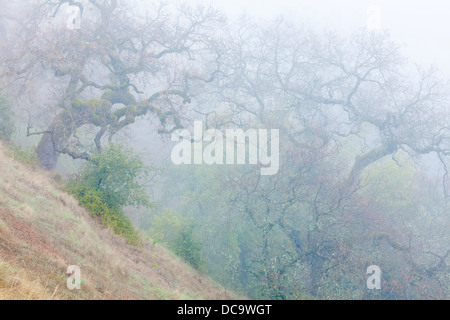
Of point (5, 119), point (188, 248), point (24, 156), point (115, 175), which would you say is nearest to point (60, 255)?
point (115, 175)

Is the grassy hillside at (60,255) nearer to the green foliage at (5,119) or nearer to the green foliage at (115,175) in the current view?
the green foliage at (115,175)

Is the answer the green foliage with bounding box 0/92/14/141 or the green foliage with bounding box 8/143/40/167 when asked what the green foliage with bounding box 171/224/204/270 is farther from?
the green foliage with bounding box 0/92/14/141

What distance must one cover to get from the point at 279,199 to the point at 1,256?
13.1 metres

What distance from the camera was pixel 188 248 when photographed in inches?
633

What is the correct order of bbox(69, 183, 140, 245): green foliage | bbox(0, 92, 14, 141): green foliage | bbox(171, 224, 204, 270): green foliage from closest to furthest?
bbox(69, 183, 140, 245): green foliage, bbox(171, 224, 204, 270): green foliage, bbox(0, 92, 14, 141): green foliage

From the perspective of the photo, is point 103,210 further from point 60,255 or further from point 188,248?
point 60,255

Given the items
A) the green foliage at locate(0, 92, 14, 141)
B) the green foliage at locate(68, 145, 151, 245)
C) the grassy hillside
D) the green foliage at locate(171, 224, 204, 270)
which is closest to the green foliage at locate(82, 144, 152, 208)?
the green foliage at locate(68, 145, 151, 245)

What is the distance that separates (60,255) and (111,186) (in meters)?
6.67

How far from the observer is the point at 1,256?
5.66 m

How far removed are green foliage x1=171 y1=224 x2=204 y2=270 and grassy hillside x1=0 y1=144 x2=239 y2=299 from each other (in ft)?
7.67

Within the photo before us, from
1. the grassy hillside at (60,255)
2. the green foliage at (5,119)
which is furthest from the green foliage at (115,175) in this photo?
the green foliage at (5,119)

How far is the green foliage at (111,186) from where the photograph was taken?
12.9 m

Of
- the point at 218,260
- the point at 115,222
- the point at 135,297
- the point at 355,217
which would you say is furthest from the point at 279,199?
the point at 135,297

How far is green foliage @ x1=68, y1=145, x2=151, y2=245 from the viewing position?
1291 centimetres
